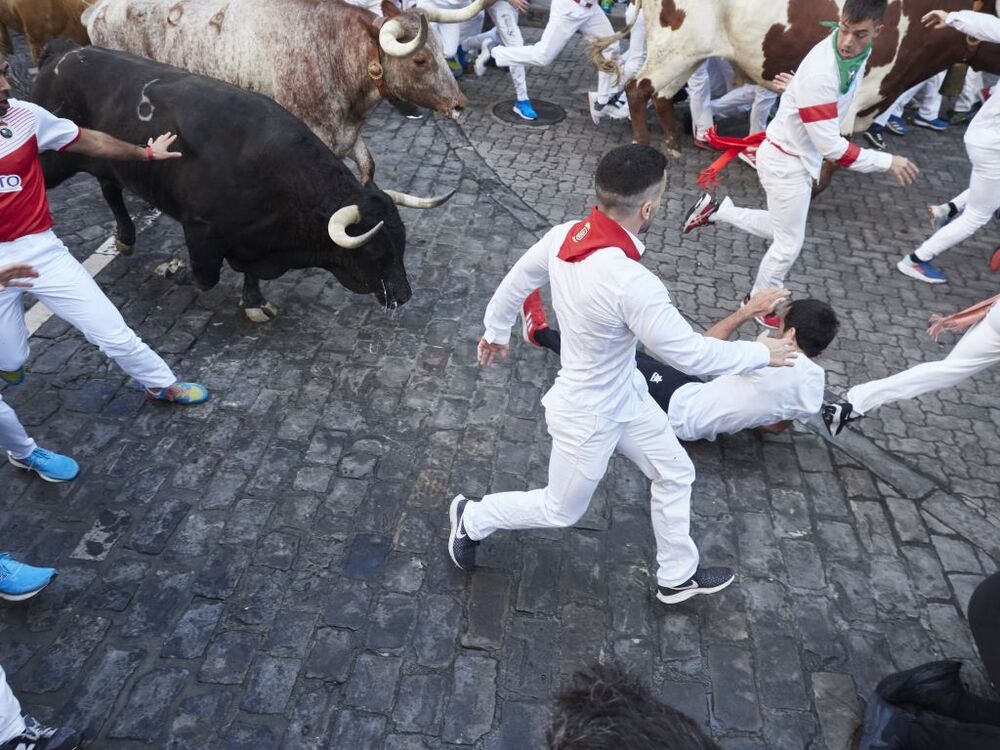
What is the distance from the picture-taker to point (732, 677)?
3.66 meters

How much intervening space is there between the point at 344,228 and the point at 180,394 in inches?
61.8

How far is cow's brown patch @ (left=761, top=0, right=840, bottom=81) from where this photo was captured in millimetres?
7621

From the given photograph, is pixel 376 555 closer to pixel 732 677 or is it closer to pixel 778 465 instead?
pixel 732 677

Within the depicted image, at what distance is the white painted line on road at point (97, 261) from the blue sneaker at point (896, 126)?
9.16m

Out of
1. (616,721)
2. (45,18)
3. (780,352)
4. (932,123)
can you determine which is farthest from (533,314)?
(932,123)

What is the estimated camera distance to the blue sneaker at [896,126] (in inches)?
388

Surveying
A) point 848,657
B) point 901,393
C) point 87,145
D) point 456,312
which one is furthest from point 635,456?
point 87,145

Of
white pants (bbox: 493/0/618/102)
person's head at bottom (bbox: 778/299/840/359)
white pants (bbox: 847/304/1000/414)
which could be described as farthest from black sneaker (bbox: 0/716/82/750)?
white pants (bbox: 493/0/618/102)

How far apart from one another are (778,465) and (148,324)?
4.78 m

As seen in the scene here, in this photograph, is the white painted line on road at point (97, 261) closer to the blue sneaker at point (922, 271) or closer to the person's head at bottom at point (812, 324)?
the person's head at bottom at point (812, 324)

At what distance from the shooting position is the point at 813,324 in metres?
4.61

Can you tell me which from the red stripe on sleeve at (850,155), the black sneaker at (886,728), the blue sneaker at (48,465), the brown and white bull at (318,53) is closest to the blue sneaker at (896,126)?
the red stripe on sleeve at (850,155)

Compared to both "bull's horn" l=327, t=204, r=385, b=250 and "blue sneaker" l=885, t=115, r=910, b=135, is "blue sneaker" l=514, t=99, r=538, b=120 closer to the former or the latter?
"blue sneaker" l=885, t=115, r=910, b=135

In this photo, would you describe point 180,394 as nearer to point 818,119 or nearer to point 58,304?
point 58,304
